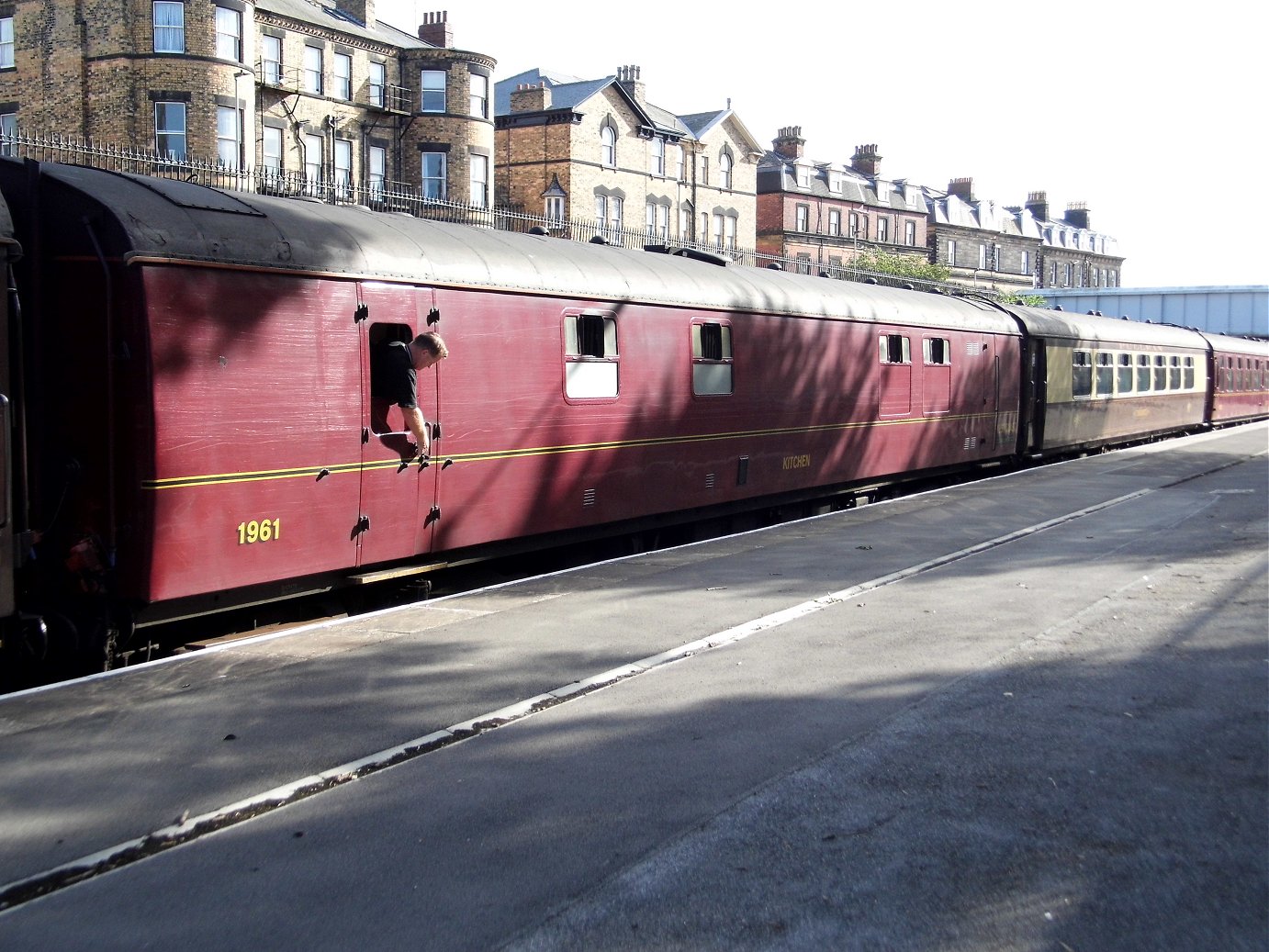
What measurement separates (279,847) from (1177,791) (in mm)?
3814

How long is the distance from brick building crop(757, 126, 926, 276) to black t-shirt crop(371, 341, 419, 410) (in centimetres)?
5544

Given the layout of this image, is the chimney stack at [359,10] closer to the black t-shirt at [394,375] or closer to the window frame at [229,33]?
the window frame at [229,33]

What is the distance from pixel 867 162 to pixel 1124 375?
51407mm

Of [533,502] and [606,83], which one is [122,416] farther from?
[606,83]

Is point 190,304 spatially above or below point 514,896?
above

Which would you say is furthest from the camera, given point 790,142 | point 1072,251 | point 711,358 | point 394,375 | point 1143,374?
point 1072,251

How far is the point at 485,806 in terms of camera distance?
5.07 metres

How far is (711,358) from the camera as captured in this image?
12648 mm

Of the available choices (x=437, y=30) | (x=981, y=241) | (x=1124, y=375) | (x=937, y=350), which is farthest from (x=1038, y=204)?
(x=937, y=350)

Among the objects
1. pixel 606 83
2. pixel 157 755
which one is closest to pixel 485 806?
pixel 157 755

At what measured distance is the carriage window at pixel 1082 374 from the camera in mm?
23891

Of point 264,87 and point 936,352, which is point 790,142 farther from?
point 936,352

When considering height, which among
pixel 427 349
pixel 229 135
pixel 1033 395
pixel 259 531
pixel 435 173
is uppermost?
pixel 435 173

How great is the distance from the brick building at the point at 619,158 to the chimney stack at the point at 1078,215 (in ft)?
177
